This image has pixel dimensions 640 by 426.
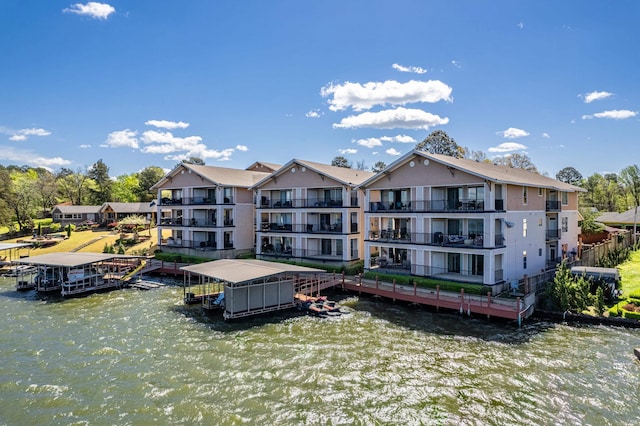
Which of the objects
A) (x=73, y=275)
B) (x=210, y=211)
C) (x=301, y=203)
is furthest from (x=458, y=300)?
(x=210, y=211)

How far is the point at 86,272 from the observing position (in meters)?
35.3

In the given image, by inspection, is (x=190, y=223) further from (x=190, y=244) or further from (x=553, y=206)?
(x=553, y=206)

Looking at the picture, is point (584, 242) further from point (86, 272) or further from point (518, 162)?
point (86, 272)

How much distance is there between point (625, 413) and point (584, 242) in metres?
36.3

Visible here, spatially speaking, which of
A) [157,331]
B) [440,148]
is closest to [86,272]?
[157,331]

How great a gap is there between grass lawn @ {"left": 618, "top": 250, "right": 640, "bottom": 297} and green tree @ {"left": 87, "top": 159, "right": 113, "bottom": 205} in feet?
284

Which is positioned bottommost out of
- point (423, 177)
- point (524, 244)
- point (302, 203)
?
point (524, 244)

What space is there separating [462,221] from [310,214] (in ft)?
53.7

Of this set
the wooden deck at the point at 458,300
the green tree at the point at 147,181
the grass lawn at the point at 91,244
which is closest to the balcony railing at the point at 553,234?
the wooden deck at the point at 458,300

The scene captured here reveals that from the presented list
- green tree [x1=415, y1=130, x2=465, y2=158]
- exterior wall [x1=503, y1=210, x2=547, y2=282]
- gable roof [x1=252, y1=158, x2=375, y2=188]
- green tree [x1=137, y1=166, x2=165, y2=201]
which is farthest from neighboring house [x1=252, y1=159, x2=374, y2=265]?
green tree [x1=137, y1=166, x2=165, y2=201]

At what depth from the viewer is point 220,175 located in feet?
159

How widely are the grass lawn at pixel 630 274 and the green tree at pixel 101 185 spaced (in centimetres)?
8665

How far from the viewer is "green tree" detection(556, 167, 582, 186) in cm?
9994

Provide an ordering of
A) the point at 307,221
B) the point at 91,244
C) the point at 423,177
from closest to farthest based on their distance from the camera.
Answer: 1. the point at 423,177
2. the point at 307,221
3. the point at 91,244
